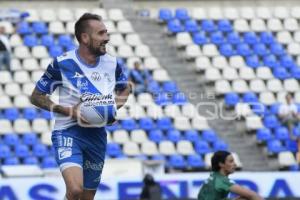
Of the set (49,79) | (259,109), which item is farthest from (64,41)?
(49,79)

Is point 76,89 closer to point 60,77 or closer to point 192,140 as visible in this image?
point 60,77

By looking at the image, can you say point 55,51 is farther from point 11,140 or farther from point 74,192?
point 74,192

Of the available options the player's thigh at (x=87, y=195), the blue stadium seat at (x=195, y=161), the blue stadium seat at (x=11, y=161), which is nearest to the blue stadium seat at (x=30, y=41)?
the blue stadium seat at (x=11, y=161)

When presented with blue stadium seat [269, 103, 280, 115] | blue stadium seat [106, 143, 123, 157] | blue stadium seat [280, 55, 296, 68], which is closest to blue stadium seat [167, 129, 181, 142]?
blue stadium seat [106, 143, 123, 157]

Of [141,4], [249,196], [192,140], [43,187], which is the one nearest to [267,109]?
[192,140]

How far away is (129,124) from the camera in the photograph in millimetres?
19922

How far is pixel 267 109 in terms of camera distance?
2138 cm

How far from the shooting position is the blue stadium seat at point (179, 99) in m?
20.9

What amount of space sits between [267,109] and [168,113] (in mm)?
2396

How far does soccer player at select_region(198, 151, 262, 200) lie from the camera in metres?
9.19

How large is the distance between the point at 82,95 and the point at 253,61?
48.3ft

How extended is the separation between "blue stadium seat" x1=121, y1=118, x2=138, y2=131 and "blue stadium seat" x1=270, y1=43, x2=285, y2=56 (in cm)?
481

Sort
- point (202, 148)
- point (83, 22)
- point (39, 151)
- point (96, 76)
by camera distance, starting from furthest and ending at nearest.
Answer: point (202, 148) < point (39, 151) < point (96, 76) < point (83, 22)

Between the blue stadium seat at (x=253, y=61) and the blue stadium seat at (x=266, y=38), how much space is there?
0.87 meters
